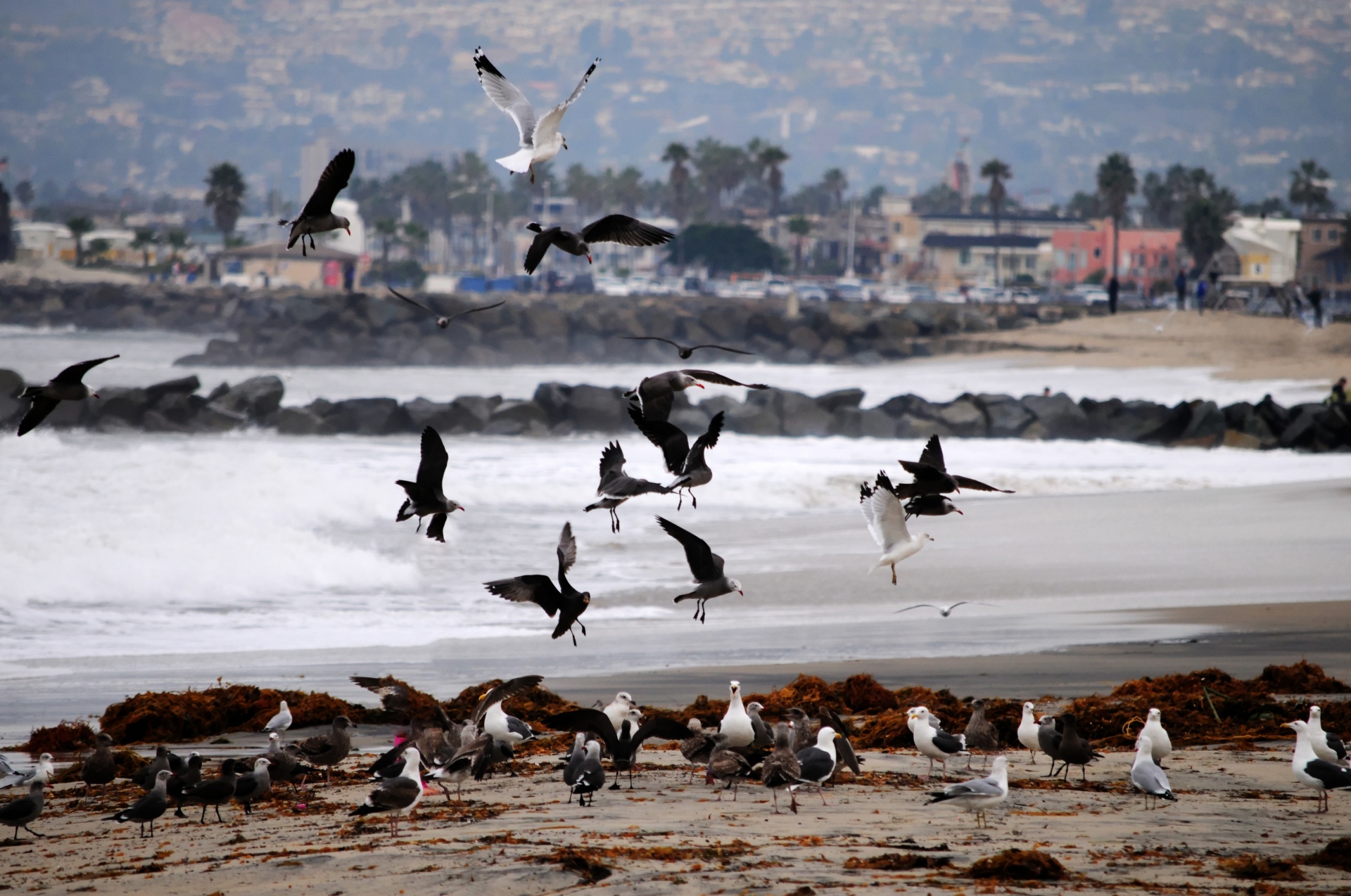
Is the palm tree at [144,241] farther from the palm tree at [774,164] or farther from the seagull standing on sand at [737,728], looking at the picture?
the seagull standing on sand at [737,728]

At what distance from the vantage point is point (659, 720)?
800cm

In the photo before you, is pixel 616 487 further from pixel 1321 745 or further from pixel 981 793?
pixel 1321 745

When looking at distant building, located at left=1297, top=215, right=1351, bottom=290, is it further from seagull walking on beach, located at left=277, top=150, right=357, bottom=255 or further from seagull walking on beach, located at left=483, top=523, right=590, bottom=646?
seagull walking on beach, located at left=277, top=150, right=357, bottom=255

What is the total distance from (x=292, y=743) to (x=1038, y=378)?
47730 mm

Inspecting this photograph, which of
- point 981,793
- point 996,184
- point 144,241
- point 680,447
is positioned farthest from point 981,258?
point 981,793

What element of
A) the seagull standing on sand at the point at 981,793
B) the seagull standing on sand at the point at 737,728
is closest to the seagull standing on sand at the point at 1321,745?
the seagull standing on sand at the point at 981,793

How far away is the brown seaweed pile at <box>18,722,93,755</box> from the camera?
9008 millimetres

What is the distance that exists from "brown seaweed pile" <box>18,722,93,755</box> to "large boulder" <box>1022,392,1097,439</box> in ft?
95.5

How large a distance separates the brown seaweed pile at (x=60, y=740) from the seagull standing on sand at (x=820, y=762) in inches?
185

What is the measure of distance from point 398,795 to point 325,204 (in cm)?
314

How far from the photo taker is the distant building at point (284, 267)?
11644cm

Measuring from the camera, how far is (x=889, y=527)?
8.51 m

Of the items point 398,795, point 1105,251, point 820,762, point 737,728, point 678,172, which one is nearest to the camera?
point 398,795

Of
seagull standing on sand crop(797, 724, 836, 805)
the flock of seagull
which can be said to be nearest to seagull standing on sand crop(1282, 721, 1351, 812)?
the flock of seagull
